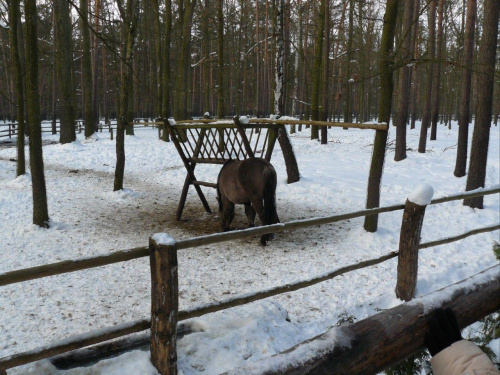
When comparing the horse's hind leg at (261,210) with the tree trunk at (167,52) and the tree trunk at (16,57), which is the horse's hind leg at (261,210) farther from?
the tree trunk at (167,52)

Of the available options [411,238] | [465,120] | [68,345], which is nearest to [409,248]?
[411,238]

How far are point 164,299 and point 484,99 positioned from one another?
8331 millimetres

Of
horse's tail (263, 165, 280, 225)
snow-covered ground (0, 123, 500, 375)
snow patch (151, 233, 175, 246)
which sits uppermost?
snow patch (151, 233, 175, 246)

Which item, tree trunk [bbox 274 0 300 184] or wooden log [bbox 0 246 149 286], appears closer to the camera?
wooden log [bbox 0 246 149 286]

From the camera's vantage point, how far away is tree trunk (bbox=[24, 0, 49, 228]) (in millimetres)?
6293

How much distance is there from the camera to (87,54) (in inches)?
691

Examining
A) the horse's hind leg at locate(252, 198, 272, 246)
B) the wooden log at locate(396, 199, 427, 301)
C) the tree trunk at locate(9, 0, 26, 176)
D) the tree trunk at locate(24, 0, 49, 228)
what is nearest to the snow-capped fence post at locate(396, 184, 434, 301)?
the wooden log at locate(396, 199, 427, 301)

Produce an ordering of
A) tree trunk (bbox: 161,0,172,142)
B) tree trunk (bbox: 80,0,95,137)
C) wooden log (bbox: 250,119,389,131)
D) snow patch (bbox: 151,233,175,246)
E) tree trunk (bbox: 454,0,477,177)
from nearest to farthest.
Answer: snow patch (bbox: 151,233,175,246) < wooden log (bbox: 250,119,389,131) < tree trunk (bbox: 454,0,477,177) < tree trunk (bbox: 161,0,172,142) < tree trunk (bbox: 80,0,95,137)

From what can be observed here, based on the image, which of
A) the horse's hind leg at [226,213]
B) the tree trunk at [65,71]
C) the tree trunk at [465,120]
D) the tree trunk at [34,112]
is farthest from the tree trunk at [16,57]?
the tree trunk at [465,120]

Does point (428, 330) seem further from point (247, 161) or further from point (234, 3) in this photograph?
point (234, 3)

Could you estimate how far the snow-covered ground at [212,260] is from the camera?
3.62m

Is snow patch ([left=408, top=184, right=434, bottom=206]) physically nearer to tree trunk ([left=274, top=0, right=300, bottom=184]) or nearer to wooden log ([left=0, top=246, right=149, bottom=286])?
wooden log ([left=0, top=246, right=149, bottom=286])

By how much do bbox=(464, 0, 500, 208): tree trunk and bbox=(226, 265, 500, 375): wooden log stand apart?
23.0ft

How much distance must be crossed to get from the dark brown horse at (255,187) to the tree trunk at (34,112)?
3111 millimetres
